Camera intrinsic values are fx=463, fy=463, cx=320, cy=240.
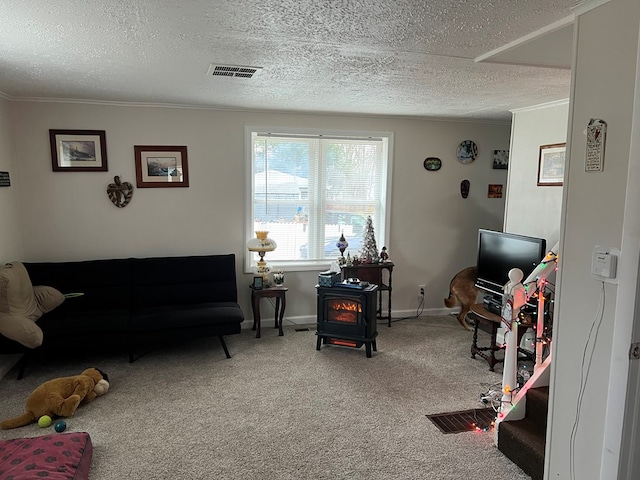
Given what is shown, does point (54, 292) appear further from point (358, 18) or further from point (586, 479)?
point (586, 479)

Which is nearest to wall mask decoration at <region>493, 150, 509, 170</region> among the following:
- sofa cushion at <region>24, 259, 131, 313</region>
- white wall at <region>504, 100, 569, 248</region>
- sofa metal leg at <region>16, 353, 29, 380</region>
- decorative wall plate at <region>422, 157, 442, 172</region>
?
decorative wall plate at <region>422, 157, 442, 172</region>

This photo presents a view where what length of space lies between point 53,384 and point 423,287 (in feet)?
12.8

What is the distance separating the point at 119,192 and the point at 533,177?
3.97m

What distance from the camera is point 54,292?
13.2ft

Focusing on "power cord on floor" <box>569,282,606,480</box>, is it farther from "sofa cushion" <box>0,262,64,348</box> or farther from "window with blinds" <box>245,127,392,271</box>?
"sofa cushion" <box>0,262,64,348</box>

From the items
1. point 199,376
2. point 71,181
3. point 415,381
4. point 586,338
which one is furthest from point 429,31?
point 71,181

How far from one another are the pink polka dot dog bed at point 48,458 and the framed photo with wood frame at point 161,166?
8.50 ft

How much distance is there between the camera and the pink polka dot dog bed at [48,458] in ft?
7.32

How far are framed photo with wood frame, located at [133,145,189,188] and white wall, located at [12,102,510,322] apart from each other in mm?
61

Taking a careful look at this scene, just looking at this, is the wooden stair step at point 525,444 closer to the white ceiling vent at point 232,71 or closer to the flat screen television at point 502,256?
the flat screen television at point 502,256

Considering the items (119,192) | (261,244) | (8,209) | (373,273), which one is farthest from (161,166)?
(373,273)

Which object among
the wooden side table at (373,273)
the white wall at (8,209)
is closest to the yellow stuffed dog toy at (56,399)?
the white wall at (8,209)

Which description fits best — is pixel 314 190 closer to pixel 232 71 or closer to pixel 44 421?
pixel 232 71

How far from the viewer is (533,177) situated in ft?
14.4
